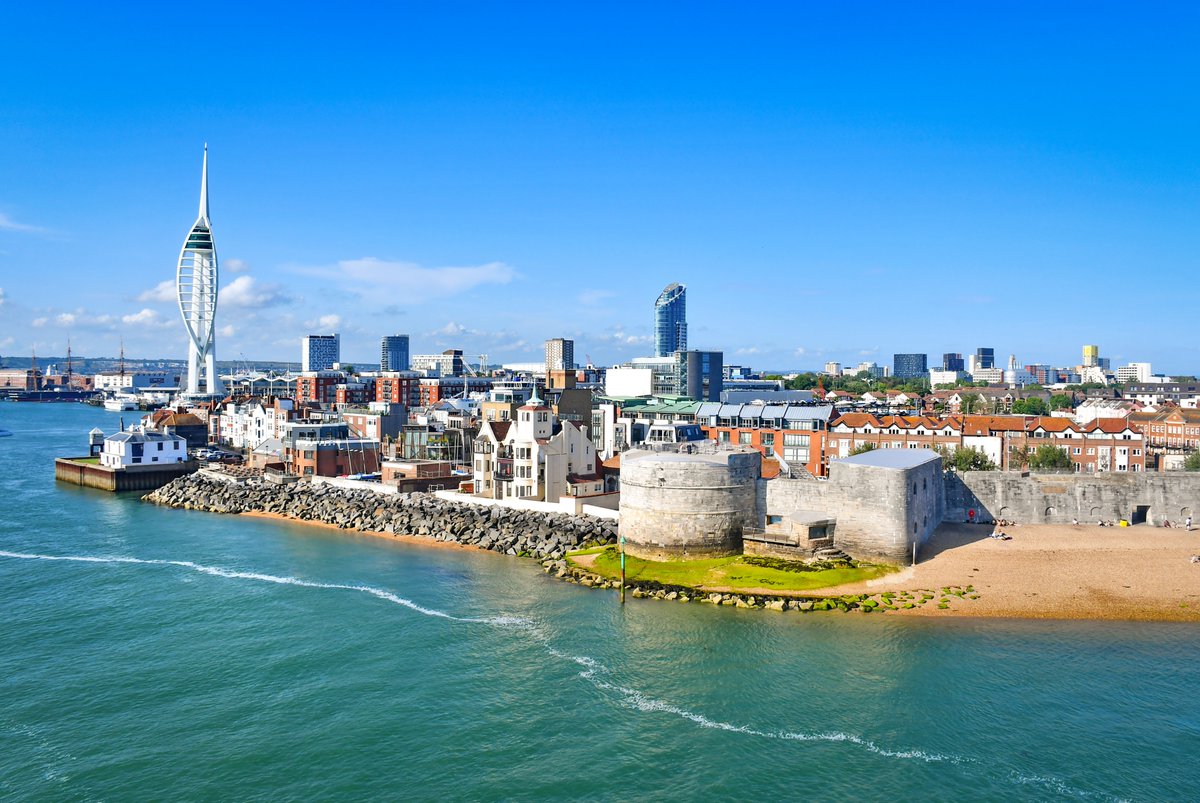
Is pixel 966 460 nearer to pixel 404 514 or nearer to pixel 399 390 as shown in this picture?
pixel 404 514

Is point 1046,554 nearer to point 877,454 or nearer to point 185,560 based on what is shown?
point 877,454

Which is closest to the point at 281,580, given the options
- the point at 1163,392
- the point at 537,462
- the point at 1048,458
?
the point at 537,462

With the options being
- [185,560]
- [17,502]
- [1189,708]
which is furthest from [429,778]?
[17,502]

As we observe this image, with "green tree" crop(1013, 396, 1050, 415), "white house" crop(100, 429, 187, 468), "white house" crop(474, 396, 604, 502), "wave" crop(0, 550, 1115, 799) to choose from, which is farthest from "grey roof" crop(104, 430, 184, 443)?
"green tree" crop(1013, 396, 1050, 415)

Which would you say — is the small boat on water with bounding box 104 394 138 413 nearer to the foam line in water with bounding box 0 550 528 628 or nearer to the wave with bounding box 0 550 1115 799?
the foam line in water with bounding box 0 550 528 628

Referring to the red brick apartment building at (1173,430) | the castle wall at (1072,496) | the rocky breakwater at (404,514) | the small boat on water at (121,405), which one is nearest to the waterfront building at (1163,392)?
the red brick apartment building at (1173,430)

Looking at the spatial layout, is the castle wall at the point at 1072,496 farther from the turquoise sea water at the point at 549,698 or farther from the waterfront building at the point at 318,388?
the waterfront building at the point at 318,388
